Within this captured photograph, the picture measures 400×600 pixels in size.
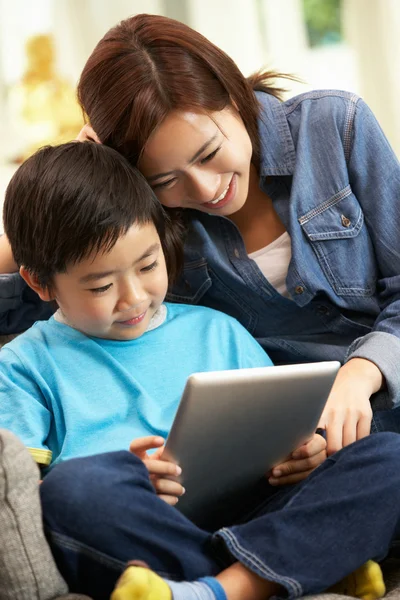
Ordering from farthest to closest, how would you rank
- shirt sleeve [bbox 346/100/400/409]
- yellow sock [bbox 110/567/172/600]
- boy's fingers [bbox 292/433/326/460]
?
1. shirt sleeve [bbox 346/100/400/409]
2. boy's fingers [bbox 292/433/326/460]
3. yellow sock [bbox 110/567/172/600]

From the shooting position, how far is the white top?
1.52 m

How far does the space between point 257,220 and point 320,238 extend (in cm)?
13

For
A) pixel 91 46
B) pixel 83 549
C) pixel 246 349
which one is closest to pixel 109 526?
pixel 83 549

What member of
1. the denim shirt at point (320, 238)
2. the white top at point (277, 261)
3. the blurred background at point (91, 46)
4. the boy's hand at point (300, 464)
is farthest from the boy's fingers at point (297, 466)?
the blurred background at point (91, 46)

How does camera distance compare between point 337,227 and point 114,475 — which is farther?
point 337,227

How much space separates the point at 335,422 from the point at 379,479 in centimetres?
15

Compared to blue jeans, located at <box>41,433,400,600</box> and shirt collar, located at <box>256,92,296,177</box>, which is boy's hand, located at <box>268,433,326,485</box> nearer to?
blue jeans, located at <box>41,433,400,600</box>

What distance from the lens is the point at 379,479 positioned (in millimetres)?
1112

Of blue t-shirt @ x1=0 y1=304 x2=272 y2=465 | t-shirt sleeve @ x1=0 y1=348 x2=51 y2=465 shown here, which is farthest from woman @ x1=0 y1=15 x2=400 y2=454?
t-shirt sleeve @ x1=0 y1=348 x2=51 y2=465

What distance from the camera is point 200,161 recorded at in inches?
54.5

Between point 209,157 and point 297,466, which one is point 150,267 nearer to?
point 209,157

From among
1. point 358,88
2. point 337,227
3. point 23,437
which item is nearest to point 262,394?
point 23,437

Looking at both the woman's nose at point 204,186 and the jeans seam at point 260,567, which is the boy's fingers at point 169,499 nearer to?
the jeans seam at point 260,567

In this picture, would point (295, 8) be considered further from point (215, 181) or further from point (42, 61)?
point (215, 181)
